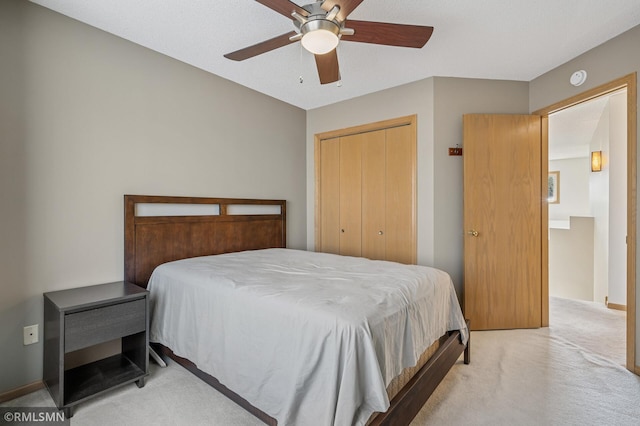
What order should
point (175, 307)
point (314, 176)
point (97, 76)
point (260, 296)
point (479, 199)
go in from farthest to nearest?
point (314, 176)
point (479, 199)
point (97, 76)
point (175, 307)
point (260, 296)

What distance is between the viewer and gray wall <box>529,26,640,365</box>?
232 centimetres

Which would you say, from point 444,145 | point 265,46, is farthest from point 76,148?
point 444,145

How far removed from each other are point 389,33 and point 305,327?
1.67m

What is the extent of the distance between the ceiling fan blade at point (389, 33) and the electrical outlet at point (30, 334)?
270cm

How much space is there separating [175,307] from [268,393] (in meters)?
1.02

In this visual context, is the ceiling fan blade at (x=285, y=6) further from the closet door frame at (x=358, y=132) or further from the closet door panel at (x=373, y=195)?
the closet door panel at (x=373, y=195)

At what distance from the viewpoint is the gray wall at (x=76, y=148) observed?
1971mm

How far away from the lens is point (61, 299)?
6.30ft

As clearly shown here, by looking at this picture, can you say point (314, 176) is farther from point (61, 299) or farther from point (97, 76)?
point (61, 299)

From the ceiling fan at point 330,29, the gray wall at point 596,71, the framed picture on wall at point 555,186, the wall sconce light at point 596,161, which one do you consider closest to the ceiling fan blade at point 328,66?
the ceiling fan at point 330,29

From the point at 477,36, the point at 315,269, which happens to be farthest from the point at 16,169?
the point at 477,36

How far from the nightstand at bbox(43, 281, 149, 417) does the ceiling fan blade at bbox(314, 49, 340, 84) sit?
77.1 inches

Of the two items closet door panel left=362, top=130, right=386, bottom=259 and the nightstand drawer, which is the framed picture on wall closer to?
closet door panel left=362, top=130, right=386, bottom=259

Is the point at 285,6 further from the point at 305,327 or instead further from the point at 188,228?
the point at 188,228
